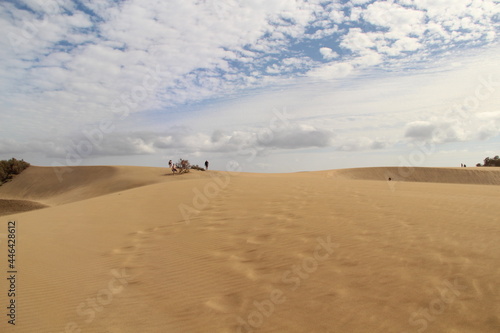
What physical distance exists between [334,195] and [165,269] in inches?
283

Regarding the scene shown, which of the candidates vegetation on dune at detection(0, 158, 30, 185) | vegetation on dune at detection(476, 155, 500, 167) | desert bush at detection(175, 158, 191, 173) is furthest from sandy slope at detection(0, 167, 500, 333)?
vegetation on dune at detection(476, 155, 500, 167)

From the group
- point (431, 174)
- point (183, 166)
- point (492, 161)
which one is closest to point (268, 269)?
point (183, 166)

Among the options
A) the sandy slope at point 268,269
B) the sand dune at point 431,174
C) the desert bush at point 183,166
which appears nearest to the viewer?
the sandy slope at point 268,269

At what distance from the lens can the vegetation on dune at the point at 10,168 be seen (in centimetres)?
3328

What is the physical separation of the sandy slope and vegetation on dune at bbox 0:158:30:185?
3145 centimetres

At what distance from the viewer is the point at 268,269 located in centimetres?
464

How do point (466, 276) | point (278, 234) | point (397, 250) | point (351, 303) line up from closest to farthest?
point (351, 303), point (466, 276), point (397, 250), point (278, 234)

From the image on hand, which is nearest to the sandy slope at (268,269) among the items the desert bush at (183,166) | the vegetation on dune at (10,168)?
the desert bush at (183,166)

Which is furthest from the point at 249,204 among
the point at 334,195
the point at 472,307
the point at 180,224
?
the point at 472,307

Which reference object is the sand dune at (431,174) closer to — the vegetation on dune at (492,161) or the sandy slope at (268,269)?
the vegetation on dune at (492,161)

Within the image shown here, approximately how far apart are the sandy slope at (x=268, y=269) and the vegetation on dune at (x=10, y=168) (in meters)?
31.4

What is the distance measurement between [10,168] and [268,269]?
132 feet

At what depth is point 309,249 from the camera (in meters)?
5.32

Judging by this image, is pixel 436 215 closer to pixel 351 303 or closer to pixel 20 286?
pixel 351 303
